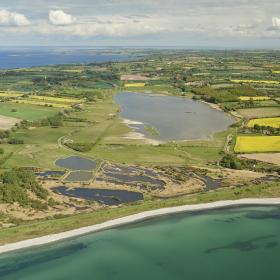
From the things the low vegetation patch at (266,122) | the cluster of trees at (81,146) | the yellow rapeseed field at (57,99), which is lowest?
the cluster of trees at (81,146)

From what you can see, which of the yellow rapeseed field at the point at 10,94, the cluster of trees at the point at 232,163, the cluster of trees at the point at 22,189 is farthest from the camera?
the yellow rapeseed field at the point at 10,94

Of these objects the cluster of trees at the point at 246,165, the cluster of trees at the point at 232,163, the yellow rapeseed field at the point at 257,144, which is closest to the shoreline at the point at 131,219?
the cluster of trees at the point at 246,165

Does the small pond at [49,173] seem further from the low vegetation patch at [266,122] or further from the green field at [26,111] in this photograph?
the low vegetation patch at [266,122]

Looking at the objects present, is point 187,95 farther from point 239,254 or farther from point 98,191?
point 239,254

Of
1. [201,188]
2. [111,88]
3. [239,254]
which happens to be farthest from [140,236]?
[111,88]

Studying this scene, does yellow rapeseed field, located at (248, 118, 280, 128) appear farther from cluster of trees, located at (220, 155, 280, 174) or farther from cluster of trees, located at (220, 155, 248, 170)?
cluster of trees, located at (220, 155, 248, 170)

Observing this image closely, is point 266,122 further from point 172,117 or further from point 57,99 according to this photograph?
point 57,99
